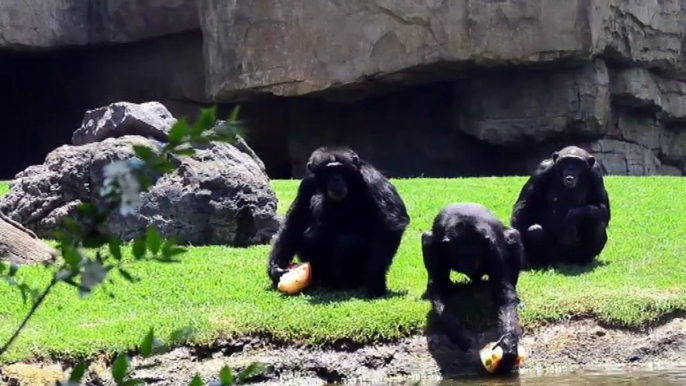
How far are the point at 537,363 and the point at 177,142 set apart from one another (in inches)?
239

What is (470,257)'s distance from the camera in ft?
25.0

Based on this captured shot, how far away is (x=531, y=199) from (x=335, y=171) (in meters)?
1.95

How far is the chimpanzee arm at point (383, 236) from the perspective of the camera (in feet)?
26.9

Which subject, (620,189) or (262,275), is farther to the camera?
(620,189)

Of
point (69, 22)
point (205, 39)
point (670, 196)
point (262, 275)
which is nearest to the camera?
point (262, 275)

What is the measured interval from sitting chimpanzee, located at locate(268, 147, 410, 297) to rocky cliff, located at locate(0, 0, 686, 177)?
29.6ft

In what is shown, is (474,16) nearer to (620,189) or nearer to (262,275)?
(620,189)

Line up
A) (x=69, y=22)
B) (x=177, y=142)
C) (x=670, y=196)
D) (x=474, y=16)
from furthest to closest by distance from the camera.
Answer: (x=69, y=22) → (x=474, y=16) → (x=670, y=196) → (x=177, y=142)

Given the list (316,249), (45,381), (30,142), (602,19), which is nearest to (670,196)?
(602,19)

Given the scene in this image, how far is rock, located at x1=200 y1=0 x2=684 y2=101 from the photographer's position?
55.9ft

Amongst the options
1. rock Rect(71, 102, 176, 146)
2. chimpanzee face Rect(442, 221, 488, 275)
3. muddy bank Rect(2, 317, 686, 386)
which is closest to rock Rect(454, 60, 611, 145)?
rock Rect(71, 102, 176, 146)

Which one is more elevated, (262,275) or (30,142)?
(30,142)

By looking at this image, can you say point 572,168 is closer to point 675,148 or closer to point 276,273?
point 276,273

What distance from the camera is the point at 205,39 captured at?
18969 mm
